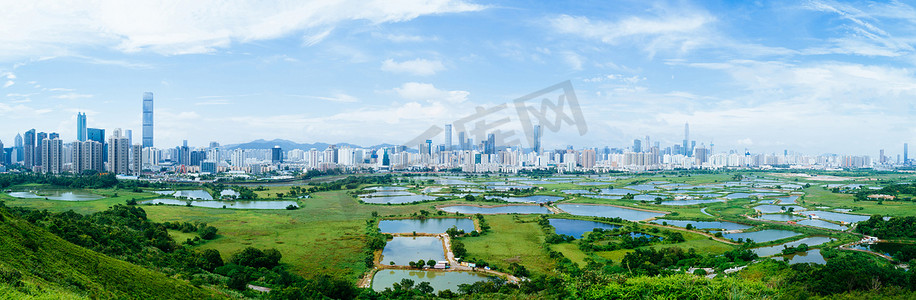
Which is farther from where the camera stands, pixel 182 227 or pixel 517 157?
pixel 517 157

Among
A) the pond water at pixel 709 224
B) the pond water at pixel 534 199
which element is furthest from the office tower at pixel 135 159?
the pond water at pixel 709 224

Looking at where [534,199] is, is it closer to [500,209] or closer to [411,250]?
[500,209]

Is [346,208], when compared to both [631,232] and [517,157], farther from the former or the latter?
[517,157]

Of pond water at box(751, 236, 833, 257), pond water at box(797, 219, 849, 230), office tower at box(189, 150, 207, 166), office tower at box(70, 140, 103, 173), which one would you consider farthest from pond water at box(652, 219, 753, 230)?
office tower at box(189, 150, 207, 166)

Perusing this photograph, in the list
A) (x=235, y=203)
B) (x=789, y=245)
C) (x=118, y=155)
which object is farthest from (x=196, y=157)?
(x=789, y=245)

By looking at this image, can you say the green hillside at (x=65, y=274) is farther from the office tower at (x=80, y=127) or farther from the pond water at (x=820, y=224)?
the office tower at (x=80, y=127)

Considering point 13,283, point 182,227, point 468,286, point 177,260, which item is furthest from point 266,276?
point 182,227

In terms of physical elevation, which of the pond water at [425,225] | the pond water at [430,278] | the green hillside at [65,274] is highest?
the green hillside at [65,274]

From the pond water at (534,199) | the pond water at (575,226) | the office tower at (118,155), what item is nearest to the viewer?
the pond water at (575,226)
